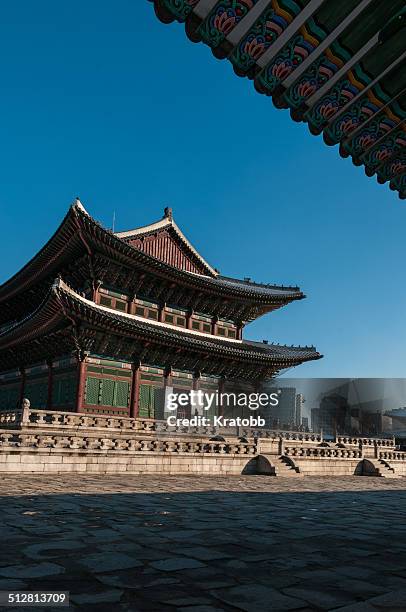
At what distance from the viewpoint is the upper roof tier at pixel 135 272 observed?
2334 centimetres

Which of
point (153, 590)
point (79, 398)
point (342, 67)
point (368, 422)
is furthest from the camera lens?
point (368, 422)

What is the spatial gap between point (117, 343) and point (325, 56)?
1997 centimetres

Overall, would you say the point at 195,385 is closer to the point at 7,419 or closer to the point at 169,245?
the point at 169,245

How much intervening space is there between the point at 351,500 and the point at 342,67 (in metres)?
10.9

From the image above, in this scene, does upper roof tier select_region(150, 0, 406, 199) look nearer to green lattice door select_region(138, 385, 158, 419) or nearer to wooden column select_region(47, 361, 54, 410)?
green lattice door select_region(138, 385, 158, 419)

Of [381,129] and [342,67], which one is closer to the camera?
[342,67]

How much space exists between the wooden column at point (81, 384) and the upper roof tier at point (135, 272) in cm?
403

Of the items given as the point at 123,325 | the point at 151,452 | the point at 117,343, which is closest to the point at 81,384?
the point at 117,343

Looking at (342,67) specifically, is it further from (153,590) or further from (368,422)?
(368,422)

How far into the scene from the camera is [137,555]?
547 centimetres

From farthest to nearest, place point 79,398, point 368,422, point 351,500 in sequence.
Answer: point 368,422
point 79,398
point 351,500

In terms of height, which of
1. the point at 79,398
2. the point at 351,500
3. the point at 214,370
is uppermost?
the point at 214,370

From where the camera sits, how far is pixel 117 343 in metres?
23.7

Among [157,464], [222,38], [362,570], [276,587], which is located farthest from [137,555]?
[157,464]
